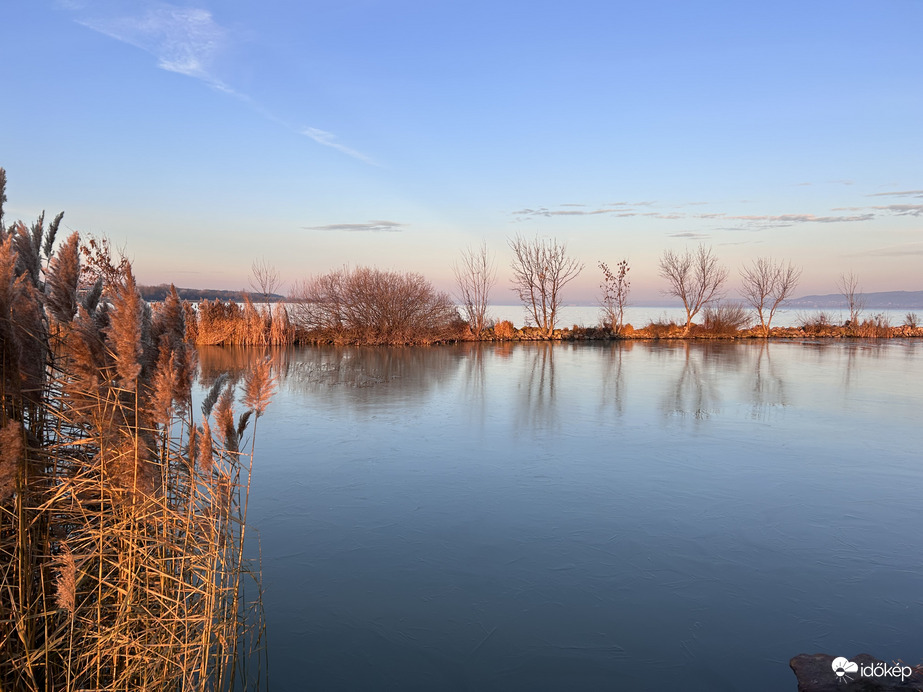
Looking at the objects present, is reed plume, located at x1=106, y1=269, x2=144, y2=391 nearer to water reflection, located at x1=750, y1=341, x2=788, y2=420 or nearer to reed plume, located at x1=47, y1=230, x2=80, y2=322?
reed plume, located at x1=47, y1=230, x2=80, y2=322

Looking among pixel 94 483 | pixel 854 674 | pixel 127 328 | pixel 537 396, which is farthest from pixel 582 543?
pixel 537 396

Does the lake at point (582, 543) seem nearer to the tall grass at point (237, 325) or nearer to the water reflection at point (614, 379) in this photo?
the water reflection at point (614, 379)

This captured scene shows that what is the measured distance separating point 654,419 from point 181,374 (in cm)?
799

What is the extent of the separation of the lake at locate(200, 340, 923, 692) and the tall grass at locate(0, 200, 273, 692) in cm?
101

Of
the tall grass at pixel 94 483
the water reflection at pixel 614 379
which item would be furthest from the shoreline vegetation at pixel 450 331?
the tall grass at pixel 94 483

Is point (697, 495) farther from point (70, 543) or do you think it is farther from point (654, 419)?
point (70, 543)

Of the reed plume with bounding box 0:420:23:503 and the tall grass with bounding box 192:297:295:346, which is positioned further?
the tall grass with bounding box 192:297:295:346

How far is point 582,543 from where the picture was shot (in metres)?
4.41

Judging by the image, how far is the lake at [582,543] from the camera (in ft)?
10.00

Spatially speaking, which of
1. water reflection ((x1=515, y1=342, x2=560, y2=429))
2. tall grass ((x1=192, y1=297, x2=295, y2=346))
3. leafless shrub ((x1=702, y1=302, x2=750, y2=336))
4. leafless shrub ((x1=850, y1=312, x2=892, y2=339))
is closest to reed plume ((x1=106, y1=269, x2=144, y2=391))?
water reflection ((x1=515, y1=342, x2=560, y2=429))

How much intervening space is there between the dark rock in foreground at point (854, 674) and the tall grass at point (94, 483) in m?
2.60

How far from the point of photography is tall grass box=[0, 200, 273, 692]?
5.84 feet

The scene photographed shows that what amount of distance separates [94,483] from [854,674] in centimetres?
334

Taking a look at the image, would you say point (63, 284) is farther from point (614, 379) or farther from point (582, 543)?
point (614, 379)
